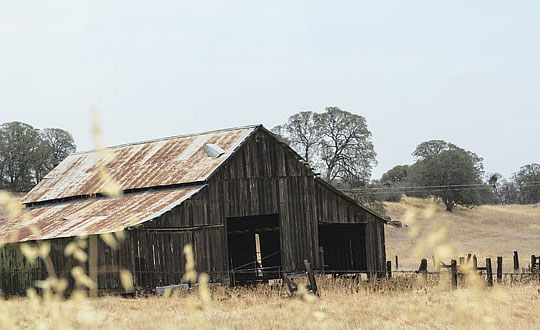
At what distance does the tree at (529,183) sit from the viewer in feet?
358

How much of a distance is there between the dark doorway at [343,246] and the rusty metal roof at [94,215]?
23.9 feet

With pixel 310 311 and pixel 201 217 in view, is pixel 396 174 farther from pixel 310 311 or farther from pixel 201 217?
pixel 310 311

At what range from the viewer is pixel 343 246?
33.9 m

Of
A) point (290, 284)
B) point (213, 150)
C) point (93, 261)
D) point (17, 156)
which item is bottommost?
point (290, 284)

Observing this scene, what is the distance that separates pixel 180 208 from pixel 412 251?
31.3 m

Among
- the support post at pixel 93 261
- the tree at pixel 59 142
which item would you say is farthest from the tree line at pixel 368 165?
the support post at pixel 93 261

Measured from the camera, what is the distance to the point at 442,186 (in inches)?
3287

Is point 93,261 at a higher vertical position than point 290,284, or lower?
higher

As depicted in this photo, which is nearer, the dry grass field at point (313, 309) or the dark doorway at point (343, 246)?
the dry grass field at point (313, 309)

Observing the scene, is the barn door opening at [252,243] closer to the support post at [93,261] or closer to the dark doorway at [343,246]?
the dark doorway at [343,246]

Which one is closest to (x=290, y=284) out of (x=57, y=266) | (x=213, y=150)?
(x=213, y=150)

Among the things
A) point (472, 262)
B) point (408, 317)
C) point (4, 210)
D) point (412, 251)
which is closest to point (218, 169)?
point (472, 262)

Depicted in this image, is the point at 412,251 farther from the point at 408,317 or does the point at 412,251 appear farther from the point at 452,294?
the point at 408,317

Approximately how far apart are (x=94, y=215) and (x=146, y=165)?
4.14 m
